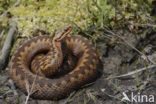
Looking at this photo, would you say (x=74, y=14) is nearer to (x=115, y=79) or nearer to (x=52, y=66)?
(x=52, y=66)

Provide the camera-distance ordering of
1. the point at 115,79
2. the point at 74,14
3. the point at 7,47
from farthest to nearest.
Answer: the point at 74,14, the point at 7,47, the point at 115,79

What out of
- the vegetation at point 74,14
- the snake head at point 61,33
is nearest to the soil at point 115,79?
the vegetation at point 74,14

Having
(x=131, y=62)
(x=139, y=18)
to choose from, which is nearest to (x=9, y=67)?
(x=131, y=62)

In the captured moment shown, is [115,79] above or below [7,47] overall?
below

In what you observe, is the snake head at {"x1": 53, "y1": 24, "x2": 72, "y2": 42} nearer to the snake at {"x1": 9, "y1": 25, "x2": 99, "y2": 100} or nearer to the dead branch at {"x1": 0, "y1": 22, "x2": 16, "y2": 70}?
the snake at {"x1": 9, "y1": 25, "x2": 99, "y2": 100}

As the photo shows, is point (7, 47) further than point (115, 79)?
Yes

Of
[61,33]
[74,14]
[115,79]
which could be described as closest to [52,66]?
[61,33]

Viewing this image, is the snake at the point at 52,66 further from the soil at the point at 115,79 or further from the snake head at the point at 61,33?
the soil at the point at 115,79

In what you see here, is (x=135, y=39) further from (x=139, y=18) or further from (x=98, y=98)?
(x=98, y=98)
